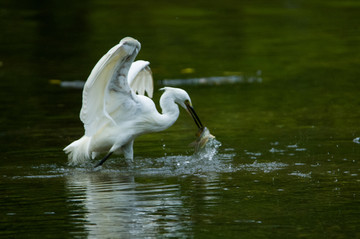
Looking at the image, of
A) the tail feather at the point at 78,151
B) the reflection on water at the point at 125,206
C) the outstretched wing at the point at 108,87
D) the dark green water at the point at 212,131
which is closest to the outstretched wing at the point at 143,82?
the dark green water at the point at 212,131

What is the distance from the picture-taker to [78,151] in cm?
960

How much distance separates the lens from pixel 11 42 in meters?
21.1

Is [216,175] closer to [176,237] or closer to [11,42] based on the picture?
[176,237]

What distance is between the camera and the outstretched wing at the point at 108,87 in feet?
29.1

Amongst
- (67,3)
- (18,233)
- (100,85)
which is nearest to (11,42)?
(67,3)

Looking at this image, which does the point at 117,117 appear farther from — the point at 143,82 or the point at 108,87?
the point at 143,82

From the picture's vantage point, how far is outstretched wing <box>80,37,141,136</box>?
886 centimetres

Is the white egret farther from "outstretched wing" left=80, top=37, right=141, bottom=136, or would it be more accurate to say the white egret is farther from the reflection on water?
the reflection on water

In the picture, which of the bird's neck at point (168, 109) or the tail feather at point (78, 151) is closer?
the tail feather at point (78, 151)

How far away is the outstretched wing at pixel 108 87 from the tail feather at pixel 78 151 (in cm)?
15

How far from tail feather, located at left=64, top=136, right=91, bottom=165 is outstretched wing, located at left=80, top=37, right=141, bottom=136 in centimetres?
15

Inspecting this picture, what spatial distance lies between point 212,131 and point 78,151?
7.71 feet

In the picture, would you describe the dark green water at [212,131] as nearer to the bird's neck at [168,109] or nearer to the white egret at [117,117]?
the white egret at [117,117]

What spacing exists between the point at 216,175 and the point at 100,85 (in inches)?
68.4
